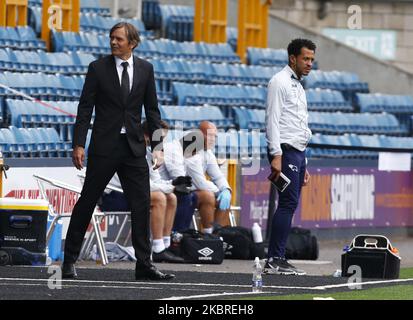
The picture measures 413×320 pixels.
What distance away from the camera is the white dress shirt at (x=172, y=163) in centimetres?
1566

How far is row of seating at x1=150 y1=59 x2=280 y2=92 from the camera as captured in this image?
21406 mm

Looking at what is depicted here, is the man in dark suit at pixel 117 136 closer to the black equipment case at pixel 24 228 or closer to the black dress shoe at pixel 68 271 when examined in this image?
the black dress shoe at pixel 68 271

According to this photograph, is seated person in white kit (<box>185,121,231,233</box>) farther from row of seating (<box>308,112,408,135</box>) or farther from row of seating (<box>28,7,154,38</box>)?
row of seating (<box>308,112,408,135</box>)

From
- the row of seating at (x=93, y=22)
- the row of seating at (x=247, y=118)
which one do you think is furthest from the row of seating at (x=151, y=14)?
the row of seating at (x=247, y=118)

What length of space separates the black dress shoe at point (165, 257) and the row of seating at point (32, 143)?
205 centimetres

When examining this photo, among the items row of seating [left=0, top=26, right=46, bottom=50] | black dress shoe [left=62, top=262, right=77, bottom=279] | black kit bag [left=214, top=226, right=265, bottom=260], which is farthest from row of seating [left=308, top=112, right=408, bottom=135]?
black dress shoe [left=62, top=262, right=77, bottom=279]

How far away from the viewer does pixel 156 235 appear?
14891mm

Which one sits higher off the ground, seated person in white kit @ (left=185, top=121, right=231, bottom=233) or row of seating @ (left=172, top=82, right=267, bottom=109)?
row of seating @ (left=172, top=82, right=267, bottom=109)

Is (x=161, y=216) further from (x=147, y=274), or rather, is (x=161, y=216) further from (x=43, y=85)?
(x=43, y=85)

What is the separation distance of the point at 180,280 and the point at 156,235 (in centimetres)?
327

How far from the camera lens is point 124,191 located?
11.4 metres

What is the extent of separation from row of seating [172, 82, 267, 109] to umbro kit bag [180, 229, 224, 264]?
5919 millimetres

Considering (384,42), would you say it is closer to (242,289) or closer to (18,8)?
(18,8)
